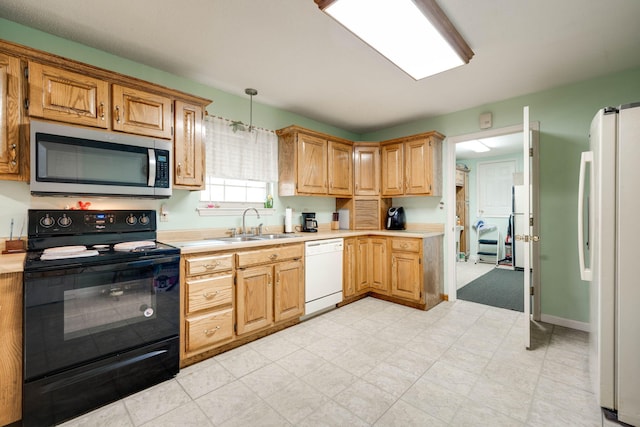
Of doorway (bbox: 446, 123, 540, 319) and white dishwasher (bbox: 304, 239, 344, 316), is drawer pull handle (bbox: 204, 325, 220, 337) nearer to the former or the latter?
white dishwasher (bbox: 304, 239, 344, 316)

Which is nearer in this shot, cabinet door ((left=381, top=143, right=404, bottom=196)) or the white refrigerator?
the white refrigerator

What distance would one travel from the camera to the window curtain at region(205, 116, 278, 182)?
117 inches

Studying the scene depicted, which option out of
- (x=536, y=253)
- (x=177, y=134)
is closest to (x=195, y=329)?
(x=177, y=134)

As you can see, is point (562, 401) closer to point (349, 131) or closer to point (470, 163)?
point (349, 131)

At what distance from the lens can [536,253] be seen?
3141 millimetres

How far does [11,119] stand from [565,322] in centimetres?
500

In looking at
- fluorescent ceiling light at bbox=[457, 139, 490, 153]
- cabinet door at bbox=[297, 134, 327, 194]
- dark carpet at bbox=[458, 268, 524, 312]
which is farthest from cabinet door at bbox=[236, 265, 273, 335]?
fluorescent ceiling light at bbox=[457, 139, 490, 153]

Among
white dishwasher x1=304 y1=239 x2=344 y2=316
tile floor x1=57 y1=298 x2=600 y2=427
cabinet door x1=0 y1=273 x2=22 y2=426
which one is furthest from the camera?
white dishwasher x1=304 y1=239 x2=344 y2=316

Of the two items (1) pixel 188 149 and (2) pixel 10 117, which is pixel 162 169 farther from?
(2) pixel 10 117

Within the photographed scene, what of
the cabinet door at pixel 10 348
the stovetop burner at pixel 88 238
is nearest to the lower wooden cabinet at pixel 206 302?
the stovetop burner at pixel 88 238

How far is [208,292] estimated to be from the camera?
228 cm

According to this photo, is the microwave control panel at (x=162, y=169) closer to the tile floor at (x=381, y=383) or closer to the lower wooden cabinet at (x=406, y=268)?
the tile floor at (x=381, y=383)

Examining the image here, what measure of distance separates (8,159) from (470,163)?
7.71m

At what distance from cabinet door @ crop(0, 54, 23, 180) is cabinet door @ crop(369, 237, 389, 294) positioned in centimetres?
342
